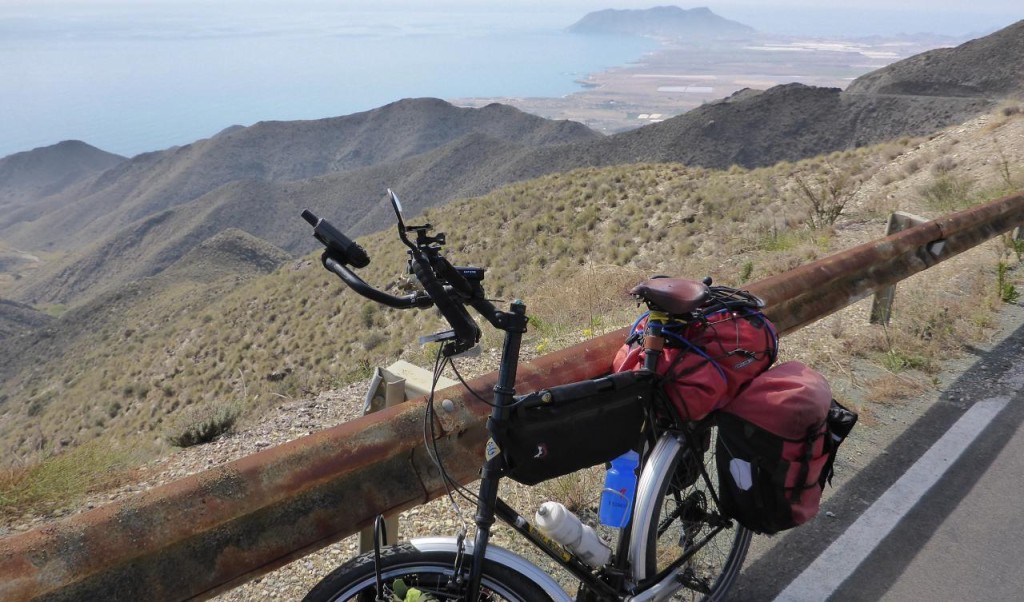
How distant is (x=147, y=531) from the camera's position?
1.68 meters

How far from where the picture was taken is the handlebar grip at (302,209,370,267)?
143cm

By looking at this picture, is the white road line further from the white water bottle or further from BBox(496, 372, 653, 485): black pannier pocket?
BBox(496, 372, 653, 485): black pannier pocket

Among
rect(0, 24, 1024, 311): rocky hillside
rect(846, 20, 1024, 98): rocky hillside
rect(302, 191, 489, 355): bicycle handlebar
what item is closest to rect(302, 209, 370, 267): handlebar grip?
rect(302, 191, 489, 355): bicycle handlebar

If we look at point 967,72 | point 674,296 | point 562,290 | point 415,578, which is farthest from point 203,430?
point 967,72

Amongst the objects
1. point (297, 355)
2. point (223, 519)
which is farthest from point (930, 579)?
point (297, 355)

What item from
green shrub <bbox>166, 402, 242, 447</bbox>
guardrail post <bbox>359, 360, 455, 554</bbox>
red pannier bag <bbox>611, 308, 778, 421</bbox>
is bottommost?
green shrub <bbox>166, 402, 242, 447</bbox>

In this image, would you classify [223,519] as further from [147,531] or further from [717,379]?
[717,379]

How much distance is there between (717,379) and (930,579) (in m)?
1.54

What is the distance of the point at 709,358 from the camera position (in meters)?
2.19

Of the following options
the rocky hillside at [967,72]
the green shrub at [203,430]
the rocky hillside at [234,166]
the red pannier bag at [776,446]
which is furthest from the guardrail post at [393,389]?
the rocky hillside at [234,166]

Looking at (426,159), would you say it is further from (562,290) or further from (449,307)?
(449,307)

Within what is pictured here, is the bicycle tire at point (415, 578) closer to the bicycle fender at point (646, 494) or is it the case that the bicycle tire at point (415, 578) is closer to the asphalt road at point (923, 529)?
the bicycle fender at point (646, 494)

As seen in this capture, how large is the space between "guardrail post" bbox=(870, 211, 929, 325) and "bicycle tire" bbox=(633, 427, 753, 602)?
3.12m

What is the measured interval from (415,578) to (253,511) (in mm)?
509
